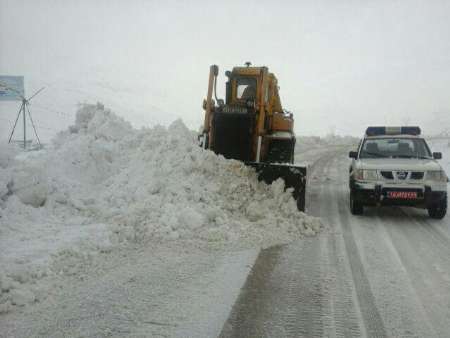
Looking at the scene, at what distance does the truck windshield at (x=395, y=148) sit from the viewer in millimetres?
8662

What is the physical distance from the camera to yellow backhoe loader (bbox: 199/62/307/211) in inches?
304

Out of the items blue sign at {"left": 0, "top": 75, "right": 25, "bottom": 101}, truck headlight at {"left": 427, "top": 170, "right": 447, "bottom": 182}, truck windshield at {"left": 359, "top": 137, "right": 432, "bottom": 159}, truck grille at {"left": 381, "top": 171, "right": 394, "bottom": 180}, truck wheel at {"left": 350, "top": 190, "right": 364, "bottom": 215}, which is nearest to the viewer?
truck headlight at {"left": 427, "top": 170, "right": 447, "bottom": 182}

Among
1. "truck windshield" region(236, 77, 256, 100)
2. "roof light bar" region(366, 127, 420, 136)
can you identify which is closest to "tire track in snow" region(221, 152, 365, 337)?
"roof light bar" region(366, 127, 420, 136)

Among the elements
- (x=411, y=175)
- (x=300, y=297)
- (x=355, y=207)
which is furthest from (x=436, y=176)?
(x=300, y=297)

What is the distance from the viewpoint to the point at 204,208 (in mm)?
6426

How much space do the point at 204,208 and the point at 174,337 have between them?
3.28m

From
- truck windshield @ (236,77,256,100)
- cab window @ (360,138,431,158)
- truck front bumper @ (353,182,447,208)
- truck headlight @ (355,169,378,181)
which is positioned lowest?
truck front bumper @ (353,182,447,208)

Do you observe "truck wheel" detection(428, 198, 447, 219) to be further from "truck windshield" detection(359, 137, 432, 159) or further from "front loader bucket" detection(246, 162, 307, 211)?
"front loader bucket" detection(246, 162, 307, 211)

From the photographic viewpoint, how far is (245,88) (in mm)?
10023

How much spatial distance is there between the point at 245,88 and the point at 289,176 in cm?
333

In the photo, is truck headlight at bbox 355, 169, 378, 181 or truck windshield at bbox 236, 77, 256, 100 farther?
Answer: truck windshield at bbox 236, 77, 256, 100

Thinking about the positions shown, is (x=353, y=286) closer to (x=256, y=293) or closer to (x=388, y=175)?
(x=256, y=293)

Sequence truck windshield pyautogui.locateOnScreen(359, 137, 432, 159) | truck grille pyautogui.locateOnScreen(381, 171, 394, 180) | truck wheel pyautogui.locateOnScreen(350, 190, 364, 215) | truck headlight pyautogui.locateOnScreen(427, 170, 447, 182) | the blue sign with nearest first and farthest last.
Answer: truck headlight pyautogui.locateOnScreen(427, 170, 447, 182)
truck grille pyautogui.locateOnScreen(381, 171, 394, 180)
truck wheel pyautogui.locateOnScreen(350, 190, 364, 215)
truck windshield pyautogui.locateOnScreen(359, 137, 432, 159)
the blue sign

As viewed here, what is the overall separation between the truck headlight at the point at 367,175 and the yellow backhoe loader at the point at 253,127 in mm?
1149
